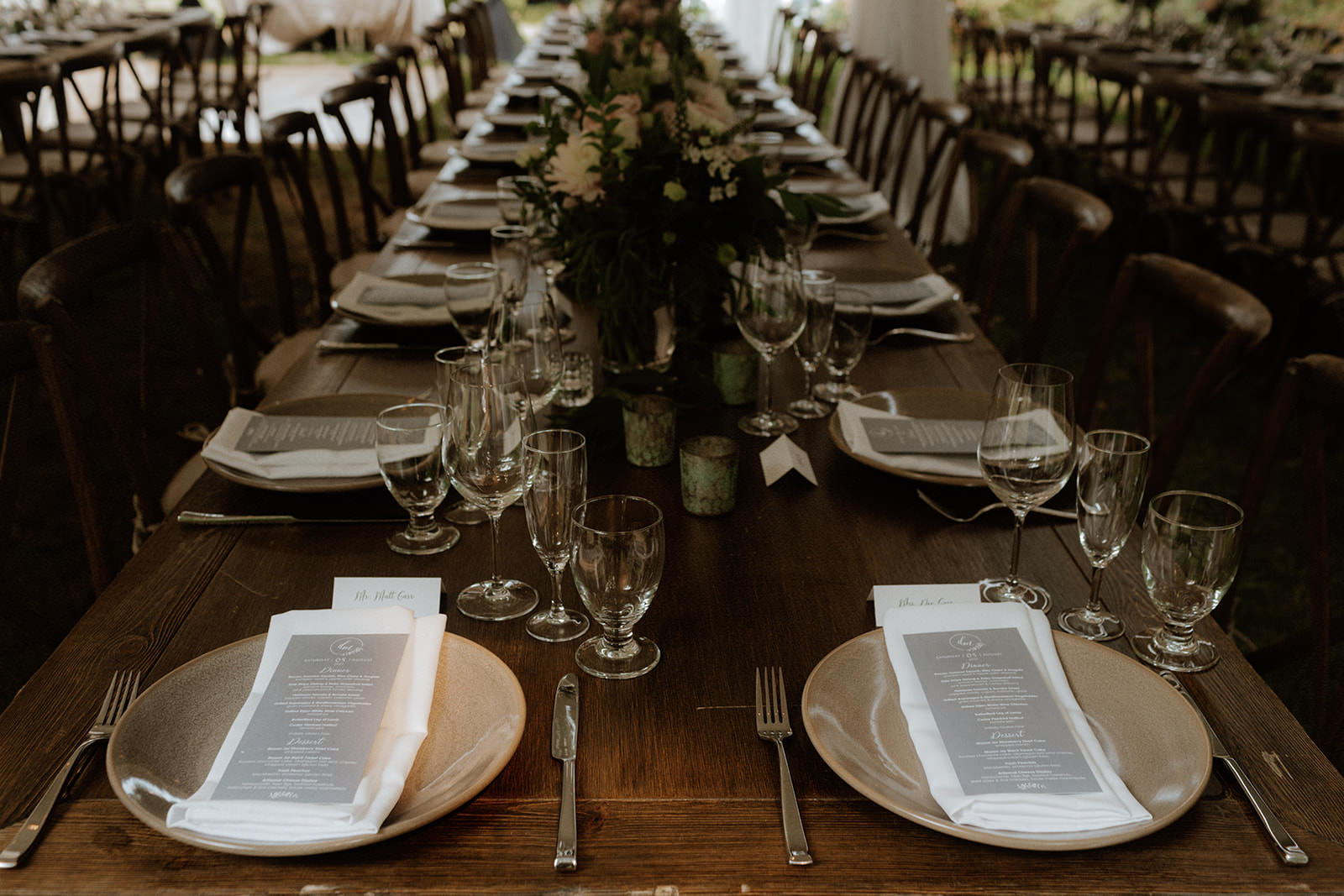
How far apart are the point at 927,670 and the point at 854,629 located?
13 centimetres

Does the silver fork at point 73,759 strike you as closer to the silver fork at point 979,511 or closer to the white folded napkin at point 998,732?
the white folded napkin at point 998,732

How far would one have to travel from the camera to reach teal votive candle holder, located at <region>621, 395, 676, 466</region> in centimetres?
138

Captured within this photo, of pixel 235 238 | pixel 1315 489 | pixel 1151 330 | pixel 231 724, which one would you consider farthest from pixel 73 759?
pixel 235 238

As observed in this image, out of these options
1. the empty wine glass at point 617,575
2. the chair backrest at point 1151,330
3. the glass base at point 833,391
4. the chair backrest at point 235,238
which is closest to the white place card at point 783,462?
the glass base at point 833,391

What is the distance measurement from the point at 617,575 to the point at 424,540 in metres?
0.36

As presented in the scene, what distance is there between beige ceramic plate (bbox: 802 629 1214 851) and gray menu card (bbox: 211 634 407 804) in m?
0.35

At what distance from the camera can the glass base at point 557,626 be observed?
1052mm

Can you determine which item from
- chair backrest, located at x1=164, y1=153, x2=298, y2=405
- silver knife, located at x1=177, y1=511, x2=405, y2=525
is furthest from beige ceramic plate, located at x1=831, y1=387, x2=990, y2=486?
chair backrest, located at x1=164, y1=153, x2=298, y2=405

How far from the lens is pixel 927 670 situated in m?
0.95

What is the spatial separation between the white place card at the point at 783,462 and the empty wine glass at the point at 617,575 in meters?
0.34

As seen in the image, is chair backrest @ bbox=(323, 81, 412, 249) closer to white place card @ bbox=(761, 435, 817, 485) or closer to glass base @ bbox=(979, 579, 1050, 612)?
white place card @ bbox=(761, 435, 817, 485)

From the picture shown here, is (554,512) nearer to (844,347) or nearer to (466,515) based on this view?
(466,515)

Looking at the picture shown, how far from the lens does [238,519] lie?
4.12 feet

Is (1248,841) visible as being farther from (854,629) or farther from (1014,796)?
(854,629)
